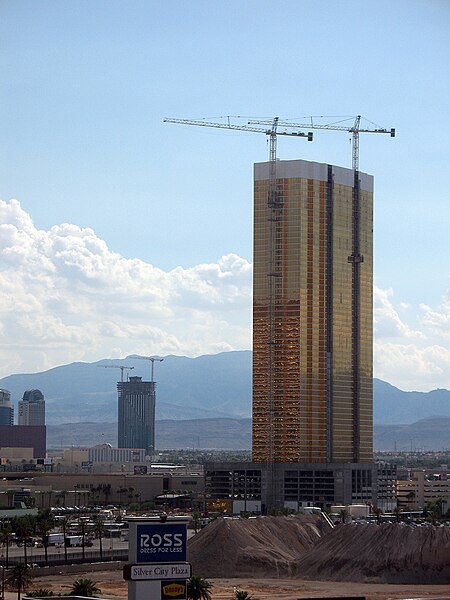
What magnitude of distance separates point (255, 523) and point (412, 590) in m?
37.7

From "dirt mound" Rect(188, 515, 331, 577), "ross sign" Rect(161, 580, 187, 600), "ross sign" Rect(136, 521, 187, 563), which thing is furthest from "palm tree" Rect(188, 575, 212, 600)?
"ross sign" Rect(136, 521, 187, 563)

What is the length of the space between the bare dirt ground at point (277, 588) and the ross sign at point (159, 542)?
5663 cm

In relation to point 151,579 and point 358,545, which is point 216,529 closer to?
point 358,545

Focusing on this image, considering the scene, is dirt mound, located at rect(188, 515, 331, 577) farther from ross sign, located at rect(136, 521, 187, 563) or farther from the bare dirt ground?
ross sign, located at rect(136, 521, 187, 563)

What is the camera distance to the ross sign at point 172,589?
71.1 m

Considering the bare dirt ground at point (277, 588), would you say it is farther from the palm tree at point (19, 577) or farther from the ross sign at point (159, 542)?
the ross sign at point (159, 542)

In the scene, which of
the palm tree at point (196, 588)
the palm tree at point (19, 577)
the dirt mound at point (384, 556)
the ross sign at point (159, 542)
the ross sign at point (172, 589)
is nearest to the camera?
the ross sign at point (159, 542)

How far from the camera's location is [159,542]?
2793 inches

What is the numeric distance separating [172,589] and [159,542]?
239cm

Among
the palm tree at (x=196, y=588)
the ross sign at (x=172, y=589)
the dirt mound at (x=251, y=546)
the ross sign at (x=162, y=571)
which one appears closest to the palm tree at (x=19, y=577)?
the palm tree at (x=196, y=588)

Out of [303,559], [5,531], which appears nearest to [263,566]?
[303,559]

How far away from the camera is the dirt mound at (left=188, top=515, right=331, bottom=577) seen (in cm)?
15900

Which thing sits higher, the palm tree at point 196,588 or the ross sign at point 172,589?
the ross sign at point 172,589

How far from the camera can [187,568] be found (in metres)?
71.1
